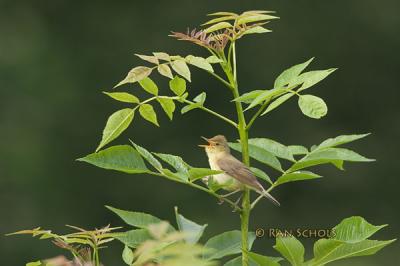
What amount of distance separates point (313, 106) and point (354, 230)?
0.21m

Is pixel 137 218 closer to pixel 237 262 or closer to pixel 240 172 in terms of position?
pixel 237 262

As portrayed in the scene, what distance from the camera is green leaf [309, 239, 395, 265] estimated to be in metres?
1.52

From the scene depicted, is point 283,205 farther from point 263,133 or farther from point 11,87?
point 11,87

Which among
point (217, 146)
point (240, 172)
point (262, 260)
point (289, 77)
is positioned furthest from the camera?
point (217, 146)

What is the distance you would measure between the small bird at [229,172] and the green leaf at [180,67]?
0.53 feet

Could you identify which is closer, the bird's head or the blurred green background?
the bird's head

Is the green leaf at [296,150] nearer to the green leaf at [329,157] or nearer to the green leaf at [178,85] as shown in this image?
the green leaf at [329,157]

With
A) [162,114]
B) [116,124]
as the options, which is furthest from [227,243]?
[162,114]

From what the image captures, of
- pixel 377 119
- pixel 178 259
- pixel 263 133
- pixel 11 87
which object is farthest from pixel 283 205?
pixel 178 259

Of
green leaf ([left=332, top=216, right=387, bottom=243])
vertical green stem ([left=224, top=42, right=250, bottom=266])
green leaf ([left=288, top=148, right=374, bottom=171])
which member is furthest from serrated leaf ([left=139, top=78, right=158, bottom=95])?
green leaf ([left=332, top=216, right=387, bottom=243])

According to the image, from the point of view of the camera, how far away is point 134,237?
155 cm

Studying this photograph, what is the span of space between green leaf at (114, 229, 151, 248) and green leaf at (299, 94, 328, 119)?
11.7 inches

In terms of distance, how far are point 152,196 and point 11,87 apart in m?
1.92

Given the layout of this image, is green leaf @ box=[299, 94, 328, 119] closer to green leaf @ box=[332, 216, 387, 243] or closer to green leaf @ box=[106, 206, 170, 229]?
green leaf @ box=[332, 216, 387, 243]
